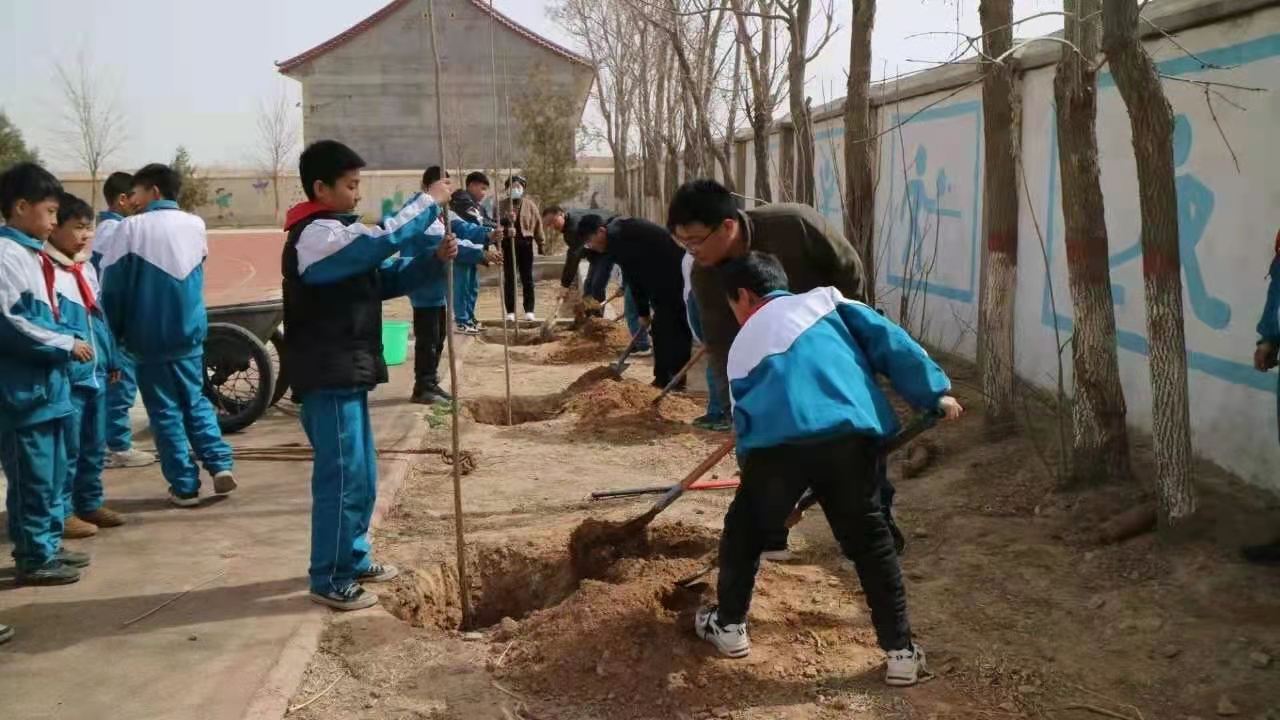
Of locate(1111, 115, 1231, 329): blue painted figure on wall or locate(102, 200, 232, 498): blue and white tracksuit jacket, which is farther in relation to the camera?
locate(102, 200, 232, 498): blue and white tracksuit jacket

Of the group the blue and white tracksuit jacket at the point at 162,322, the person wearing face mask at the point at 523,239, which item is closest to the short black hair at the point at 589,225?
the blue and white tracksuit jacket at the point at 162,322

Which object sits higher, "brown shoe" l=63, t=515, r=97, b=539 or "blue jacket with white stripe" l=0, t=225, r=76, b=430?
"blue jacket with white stripe" l=0, t=225, r=76, b=430

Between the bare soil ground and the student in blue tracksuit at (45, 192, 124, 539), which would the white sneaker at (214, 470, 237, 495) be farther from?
the bare soil ground

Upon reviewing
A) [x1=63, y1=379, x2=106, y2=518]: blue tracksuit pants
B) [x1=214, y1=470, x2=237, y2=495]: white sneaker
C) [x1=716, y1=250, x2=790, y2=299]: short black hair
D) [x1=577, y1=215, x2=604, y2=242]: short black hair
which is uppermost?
[x1=577, y1=215, x2=604, y2=242]: short black hair

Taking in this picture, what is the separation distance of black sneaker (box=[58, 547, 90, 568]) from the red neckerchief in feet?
3.00

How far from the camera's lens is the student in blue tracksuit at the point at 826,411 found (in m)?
2.94

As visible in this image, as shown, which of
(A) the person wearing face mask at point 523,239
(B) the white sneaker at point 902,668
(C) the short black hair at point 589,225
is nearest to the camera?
(B) the white sneaker at point 902,668

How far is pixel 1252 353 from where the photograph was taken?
453 centimetres

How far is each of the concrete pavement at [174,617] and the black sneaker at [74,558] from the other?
46mm

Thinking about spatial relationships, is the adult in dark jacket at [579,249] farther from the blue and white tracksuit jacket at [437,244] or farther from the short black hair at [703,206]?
the short black hair at [703,206]

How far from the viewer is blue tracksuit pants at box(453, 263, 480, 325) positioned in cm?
1130

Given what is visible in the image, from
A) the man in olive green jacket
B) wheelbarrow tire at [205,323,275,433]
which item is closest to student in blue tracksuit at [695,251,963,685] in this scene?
the man in olive green jacket

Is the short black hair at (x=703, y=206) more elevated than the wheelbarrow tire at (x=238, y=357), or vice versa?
the short black hair at (x=703, y=206)

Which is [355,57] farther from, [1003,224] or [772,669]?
[772,669]
